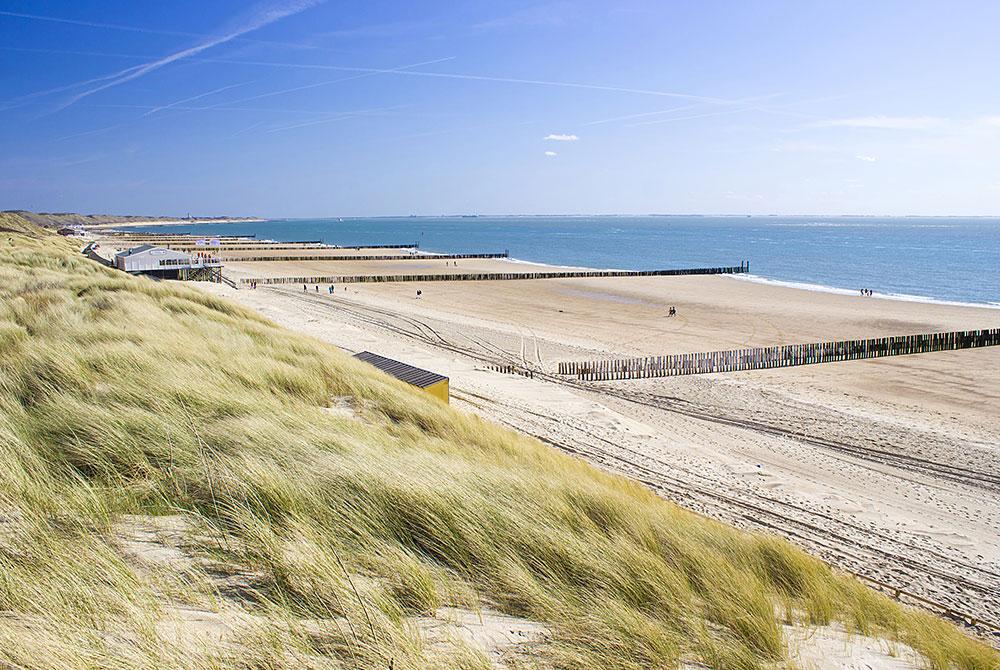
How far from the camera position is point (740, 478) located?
11070 millimetres

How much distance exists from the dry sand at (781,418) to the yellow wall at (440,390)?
5.02ft

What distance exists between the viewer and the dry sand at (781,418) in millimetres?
9062

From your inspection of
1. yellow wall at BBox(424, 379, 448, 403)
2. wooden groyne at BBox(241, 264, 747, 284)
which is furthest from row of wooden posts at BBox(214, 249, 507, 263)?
yellow wall at BBox(424, 379, 448, 403)

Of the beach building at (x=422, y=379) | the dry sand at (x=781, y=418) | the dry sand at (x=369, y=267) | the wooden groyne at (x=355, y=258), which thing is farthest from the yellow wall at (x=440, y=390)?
the wooden groyne at (x=355, y=258)

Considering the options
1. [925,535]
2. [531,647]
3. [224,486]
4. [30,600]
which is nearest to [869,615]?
[531,647]

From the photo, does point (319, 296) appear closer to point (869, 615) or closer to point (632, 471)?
point (632, 471)

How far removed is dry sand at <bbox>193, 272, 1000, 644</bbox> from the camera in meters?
9.06

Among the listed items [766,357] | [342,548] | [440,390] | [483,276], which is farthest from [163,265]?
[342,548]

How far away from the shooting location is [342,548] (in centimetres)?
405

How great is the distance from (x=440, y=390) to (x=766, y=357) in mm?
16440

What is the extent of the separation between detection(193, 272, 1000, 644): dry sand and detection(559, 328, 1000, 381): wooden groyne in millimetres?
738

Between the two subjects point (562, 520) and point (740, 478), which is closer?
point (562, 520)

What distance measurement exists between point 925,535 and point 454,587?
28.6ft

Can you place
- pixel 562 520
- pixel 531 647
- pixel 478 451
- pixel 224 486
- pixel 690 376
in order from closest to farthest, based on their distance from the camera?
pixel 531 647 → pixel 224 486 → pixel 562 520 → pixel 478 451 → pixel 690 376
